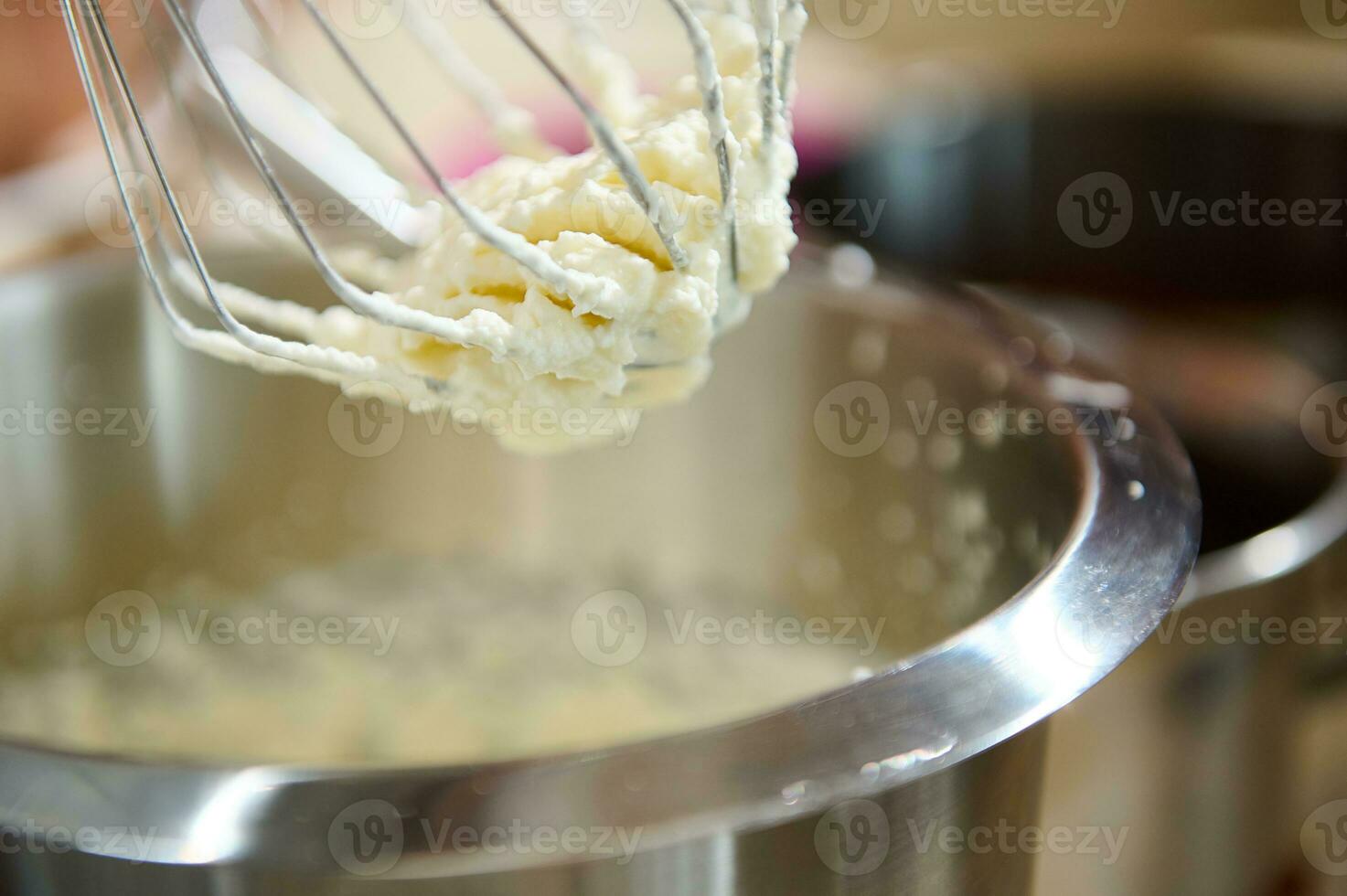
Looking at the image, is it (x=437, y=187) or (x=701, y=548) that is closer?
(x=437, y=187)

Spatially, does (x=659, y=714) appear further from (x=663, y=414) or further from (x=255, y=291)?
(x=255, y=291)

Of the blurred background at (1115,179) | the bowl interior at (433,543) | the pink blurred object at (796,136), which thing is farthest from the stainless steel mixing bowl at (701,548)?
the pink blurred object at (796,136)

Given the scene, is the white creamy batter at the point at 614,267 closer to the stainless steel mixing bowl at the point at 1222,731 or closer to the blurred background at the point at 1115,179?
the stainless steel mixing bowl at the point at 1222,731

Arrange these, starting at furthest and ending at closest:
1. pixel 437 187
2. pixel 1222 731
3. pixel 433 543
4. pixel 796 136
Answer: pixel 796 136 < pixel 433 543 < pixel 1222 731 < pixel 437 187

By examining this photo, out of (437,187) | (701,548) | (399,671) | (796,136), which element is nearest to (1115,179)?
(796,136)

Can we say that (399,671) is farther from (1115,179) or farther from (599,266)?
(1115,179)

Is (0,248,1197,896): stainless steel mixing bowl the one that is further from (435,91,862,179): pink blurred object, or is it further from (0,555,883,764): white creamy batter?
(435,91,862,179): pink blurred object

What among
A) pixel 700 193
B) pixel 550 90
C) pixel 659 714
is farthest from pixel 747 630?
pixel 550 90

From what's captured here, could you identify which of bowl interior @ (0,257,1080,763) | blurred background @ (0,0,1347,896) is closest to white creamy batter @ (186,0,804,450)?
bowl interior @ (0,257,1080,763)
